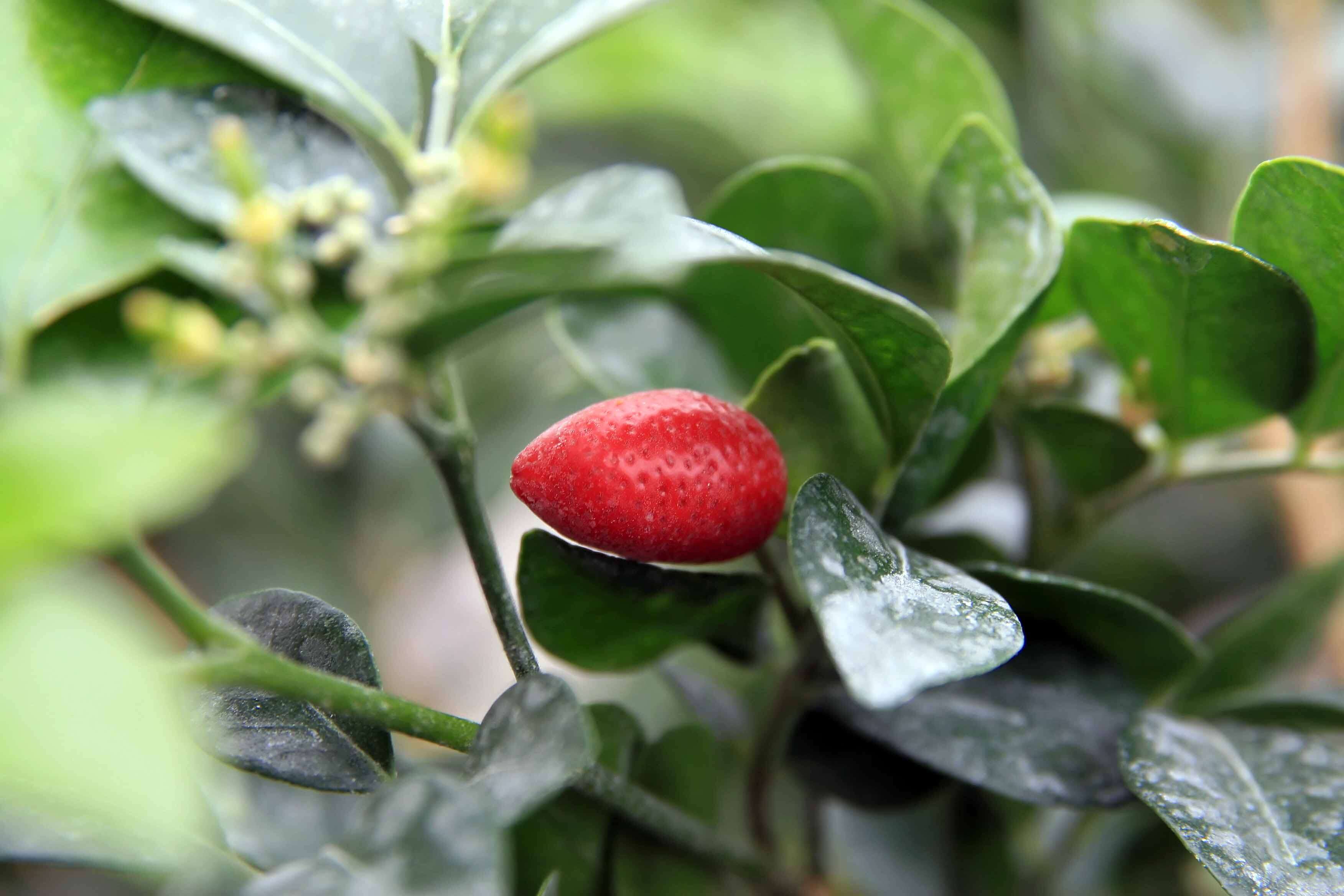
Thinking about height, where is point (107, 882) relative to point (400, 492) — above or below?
below

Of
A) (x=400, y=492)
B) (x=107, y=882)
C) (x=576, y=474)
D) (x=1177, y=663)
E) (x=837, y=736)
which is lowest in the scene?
(x=107, y=882)

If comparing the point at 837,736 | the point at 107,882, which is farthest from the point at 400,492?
the point at 837,736

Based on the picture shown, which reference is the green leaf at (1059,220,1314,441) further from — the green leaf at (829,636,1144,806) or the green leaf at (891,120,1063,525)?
the green leaf at (829,636,1144,806)

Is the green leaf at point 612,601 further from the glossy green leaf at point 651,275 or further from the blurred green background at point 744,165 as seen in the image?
the blurred green background at point 744,165

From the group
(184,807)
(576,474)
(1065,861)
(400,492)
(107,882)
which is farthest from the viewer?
(400,492)

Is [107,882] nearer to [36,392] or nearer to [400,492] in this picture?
[400,492]

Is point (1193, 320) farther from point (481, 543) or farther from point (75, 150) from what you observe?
point (75, 150)

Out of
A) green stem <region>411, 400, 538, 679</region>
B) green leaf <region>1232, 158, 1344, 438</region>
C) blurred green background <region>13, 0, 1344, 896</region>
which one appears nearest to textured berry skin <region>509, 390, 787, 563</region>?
green stem <region>411, 400, 538, 679</region>
